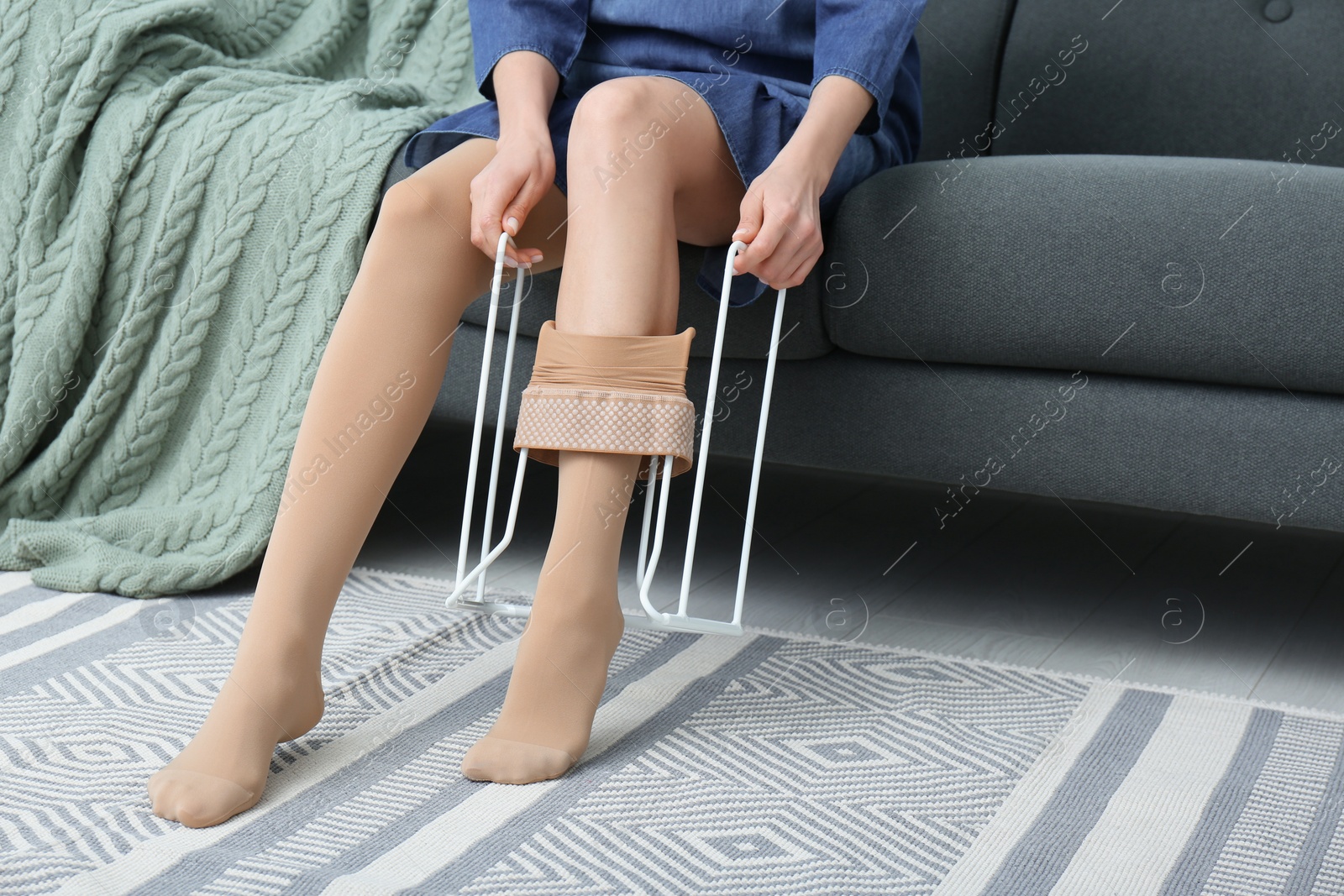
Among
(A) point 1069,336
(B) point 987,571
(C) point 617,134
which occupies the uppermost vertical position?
(C) point 617,134

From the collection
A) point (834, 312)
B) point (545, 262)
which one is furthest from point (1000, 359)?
point (545, 262)

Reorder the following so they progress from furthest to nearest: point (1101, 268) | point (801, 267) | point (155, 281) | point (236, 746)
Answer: point (155, 281)
point (1101, 268)
point (801, 267)
point (236, 746)

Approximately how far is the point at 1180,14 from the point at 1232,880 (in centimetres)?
107

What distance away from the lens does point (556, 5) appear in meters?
0.94

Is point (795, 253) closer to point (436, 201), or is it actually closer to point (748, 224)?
point (748, 224)

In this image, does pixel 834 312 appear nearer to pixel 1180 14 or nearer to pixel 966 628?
pixel 966 628

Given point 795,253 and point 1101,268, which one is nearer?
point 795,253

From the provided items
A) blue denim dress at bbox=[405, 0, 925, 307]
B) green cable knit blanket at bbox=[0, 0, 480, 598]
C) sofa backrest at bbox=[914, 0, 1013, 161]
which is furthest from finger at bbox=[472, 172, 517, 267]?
sofa backrest at bbox=[914, 0, 1013, 161]

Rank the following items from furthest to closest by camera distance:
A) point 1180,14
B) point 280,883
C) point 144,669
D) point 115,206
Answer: point 1180,14 < point 115,206 < point 144,669 < point 280,883

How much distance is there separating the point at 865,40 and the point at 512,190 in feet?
0.93

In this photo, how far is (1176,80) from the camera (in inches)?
53.7

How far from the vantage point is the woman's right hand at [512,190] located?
2.58 ft

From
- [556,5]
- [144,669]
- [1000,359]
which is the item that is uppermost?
[556,5]

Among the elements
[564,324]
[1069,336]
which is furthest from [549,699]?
[1069,336]
